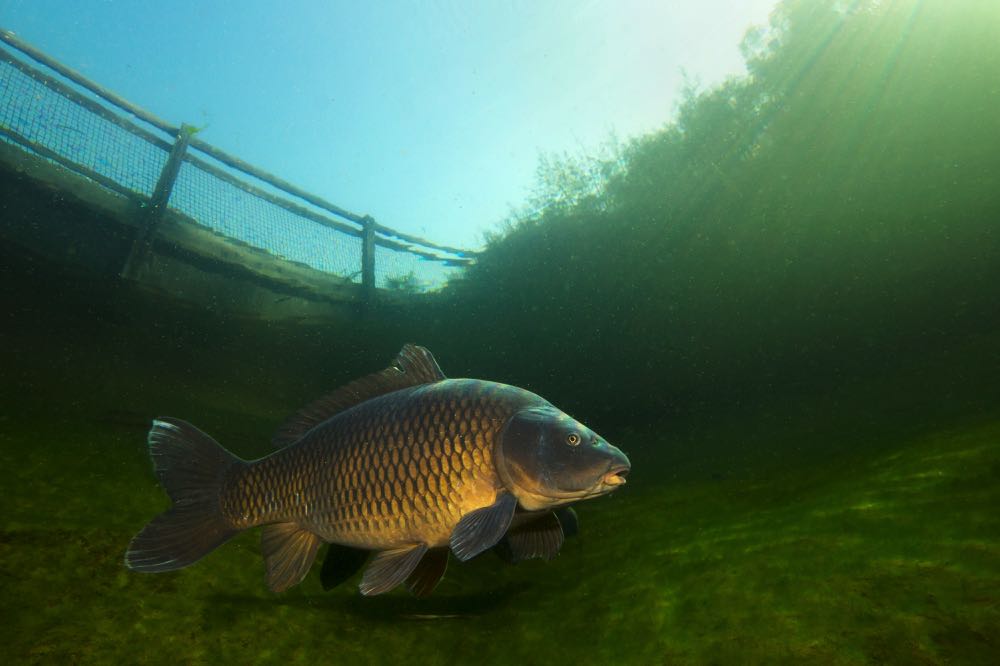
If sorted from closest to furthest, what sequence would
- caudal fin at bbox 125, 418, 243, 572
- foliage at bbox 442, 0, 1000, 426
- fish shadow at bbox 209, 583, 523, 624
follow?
caudal fin at bbox 125, 418, 243, 572, fish shadow at bbox 209, 583, 523, 624, foliage at bbox 442, 0, 1000, 426

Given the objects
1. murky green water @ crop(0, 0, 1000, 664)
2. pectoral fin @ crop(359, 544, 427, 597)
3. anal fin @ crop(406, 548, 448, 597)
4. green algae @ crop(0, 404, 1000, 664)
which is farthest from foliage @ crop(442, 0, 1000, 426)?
pectoral fin @ crop(359, 544, 427, 597)

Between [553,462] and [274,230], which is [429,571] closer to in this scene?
[553,462]

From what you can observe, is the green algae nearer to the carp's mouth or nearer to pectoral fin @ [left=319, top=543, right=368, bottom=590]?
pectoral fin @ [left=319, top=543, right=368, bottom=590]

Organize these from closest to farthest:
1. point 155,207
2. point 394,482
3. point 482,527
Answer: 1. point 482,527
2. point 394,482
3. point 155,207

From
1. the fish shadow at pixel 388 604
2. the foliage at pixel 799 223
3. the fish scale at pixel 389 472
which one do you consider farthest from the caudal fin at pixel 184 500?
the foliage at pixel 799 223

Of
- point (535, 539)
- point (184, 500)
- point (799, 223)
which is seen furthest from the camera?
point (799, 223)

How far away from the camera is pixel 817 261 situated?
12.6 meters

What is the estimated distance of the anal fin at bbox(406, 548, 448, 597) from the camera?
8.75 feet

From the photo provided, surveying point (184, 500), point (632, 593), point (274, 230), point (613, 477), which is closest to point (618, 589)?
point (632, 593)

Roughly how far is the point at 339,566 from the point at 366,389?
145 centimetres

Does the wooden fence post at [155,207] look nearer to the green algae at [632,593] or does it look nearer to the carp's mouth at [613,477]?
the green algae at [632,593]

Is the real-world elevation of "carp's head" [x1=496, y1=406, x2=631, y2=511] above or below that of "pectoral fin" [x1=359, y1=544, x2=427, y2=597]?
above

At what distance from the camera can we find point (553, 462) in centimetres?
242

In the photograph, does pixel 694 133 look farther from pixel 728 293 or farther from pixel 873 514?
pixel 873 514
